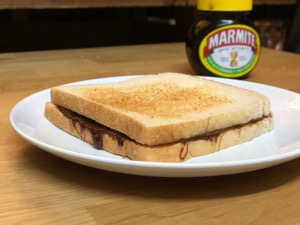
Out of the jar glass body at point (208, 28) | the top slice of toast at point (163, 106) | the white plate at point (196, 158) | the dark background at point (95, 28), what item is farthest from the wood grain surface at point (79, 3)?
the top slice of toast at point (163, 106)

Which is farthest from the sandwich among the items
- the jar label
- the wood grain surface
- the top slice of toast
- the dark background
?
the dark background

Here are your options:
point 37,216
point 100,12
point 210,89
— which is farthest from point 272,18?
point 37,216

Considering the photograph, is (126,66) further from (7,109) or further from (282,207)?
(282,207)

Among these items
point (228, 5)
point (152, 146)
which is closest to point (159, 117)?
point (152, 146)

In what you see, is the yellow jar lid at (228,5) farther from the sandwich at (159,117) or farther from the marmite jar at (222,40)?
the sandwich at (159,117)

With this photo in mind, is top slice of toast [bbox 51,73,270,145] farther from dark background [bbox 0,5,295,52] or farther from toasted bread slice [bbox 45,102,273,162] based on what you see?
dark background [bbox 0,5,295,52]

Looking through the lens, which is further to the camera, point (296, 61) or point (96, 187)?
point (296, 61)

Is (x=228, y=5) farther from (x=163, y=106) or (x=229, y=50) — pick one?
(x=163, y=106)
